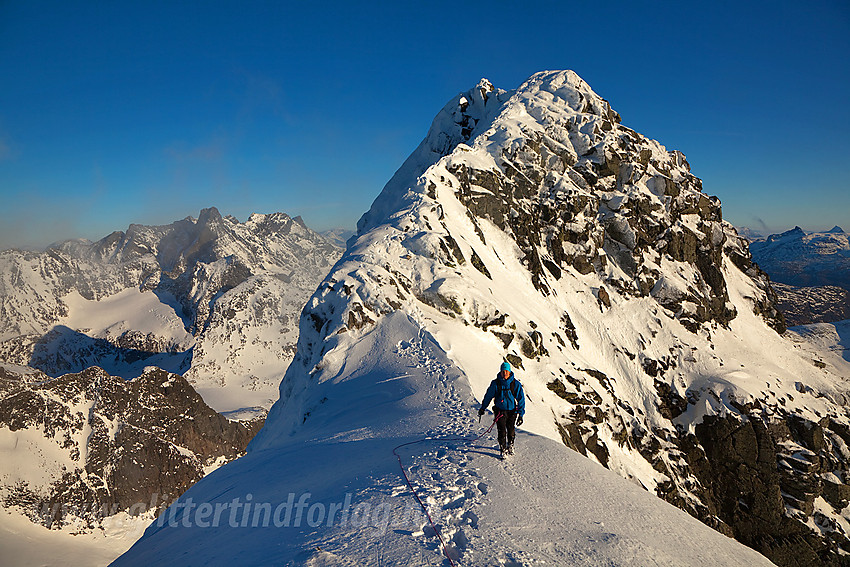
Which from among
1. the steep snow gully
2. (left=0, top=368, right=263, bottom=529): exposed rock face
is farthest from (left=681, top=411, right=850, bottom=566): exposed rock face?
(left=0, top=368, right=263, bottom=529): exposed rock face

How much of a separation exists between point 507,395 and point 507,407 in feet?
1.13

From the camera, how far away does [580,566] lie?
23.5 ft

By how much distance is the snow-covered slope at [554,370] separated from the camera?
899 centimetres

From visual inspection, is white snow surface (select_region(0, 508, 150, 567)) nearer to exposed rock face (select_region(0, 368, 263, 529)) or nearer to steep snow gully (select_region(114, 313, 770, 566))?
exposed rock face (select_region(0, 368, 263, 529))

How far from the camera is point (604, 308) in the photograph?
175 ft

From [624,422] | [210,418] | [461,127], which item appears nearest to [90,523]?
[210,418]

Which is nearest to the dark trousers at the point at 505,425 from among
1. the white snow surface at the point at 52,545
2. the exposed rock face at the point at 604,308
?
the exposed rock face at the point at 604,308

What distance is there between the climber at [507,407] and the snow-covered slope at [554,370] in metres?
0.62

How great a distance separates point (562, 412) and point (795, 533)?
3429cm

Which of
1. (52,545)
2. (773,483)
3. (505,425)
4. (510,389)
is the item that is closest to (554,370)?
(510,389)

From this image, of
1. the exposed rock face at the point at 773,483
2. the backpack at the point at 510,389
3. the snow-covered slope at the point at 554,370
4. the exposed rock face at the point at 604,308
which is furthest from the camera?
the exposed rock face at the point at 773,483

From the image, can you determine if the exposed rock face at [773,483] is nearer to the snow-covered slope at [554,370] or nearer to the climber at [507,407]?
the snow-covered slope at [554,370]

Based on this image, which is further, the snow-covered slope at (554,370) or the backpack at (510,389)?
the backpack at (510,389)

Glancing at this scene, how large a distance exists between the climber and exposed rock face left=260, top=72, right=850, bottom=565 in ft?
27.9
